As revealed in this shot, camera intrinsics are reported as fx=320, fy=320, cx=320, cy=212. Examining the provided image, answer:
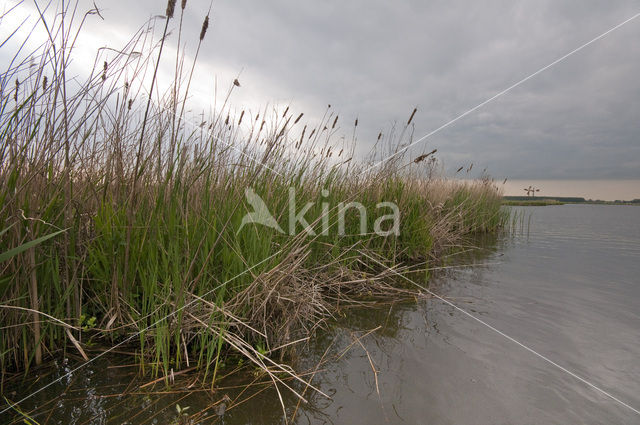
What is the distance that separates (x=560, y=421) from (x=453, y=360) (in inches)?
24.4

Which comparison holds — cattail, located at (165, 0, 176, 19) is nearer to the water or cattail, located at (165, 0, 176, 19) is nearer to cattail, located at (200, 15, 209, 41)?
cattail, located at (200, 15, 209, 41)

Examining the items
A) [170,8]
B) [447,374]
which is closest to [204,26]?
[170,8]

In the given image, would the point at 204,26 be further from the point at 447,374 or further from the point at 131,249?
the point at 447,374

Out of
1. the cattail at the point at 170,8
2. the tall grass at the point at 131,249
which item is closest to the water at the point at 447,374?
the tall grass at the point at 131,249

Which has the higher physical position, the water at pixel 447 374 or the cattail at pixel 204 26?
the cattail at pixel 204 26

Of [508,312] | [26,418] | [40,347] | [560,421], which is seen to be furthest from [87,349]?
[508,312]

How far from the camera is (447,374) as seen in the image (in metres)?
1.94

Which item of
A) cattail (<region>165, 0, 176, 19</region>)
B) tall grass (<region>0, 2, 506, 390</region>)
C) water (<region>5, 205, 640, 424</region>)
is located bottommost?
water (<region>5, 205, 640, 424</region>)

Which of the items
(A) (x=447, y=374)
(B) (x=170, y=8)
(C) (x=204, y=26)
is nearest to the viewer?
(B) (x=170, y=8)

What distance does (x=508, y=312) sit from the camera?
308 centimetres

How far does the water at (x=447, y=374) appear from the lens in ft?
4.89

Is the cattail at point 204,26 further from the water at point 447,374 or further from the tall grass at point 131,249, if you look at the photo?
the water at point 447,374

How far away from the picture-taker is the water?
1490 mm

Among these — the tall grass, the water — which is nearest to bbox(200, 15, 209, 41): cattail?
the tall grass
